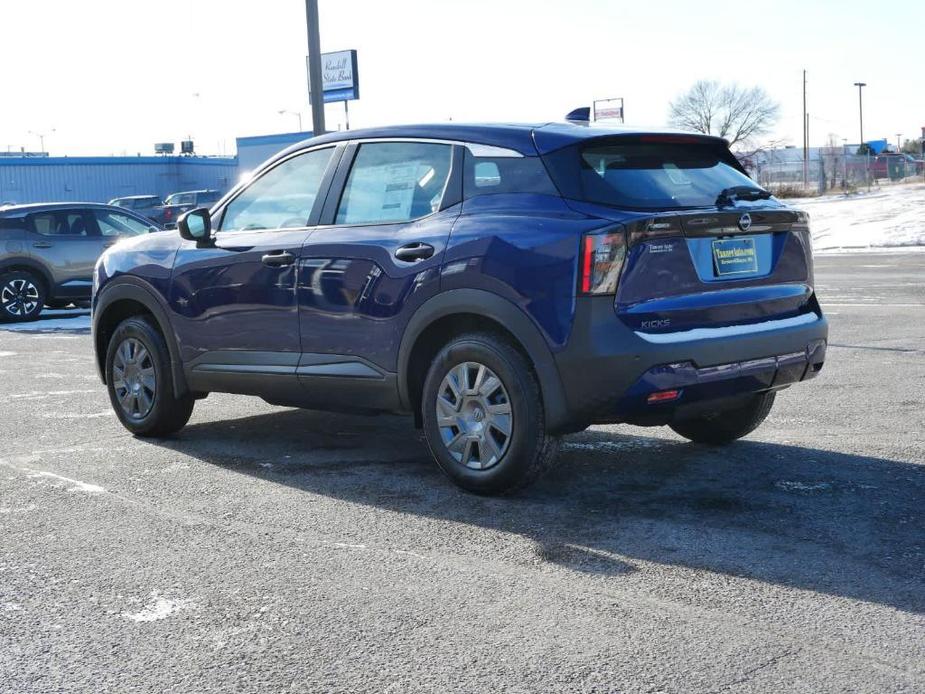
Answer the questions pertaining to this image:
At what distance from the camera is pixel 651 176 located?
5625 mm

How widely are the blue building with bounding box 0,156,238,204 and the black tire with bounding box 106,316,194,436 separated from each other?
208 feet

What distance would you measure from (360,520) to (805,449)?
2.60m

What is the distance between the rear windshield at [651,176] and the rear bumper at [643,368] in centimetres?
55

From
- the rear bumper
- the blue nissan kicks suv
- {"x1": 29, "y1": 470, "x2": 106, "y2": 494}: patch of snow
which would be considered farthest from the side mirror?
the rear bumper

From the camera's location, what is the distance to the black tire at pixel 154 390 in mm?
7336

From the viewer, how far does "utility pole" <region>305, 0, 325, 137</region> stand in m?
15.1

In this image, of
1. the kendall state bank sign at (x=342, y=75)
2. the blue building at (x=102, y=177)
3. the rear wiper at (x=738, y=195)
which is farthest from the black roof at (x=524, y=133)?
the blue building at (x=102, y=177)

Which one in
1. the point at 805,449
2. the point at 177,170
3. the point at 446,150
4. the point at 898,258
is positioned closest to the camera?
the point at 446,150

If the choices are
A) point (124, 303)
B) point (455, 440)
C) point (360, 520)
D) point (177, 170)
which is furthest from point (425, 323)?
point (177, 170)

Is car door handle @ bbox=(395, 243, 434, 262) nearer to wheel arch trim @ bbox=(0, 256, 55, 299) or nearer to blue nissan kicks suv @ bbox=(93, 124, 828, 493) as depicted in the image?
blue nissan kicks suv @ bbox=(93, 124, 828, 493)

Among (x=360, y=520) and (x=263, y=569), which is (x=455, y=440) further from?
(x=263, y=569)

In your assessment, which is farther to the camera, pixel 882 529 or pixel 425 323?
pixel 425 323

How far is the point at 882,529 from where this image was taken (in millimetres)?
5004

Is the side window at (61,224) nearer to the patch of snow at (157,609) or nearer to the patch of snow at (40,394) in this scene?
the patch of snow at (40,394)
